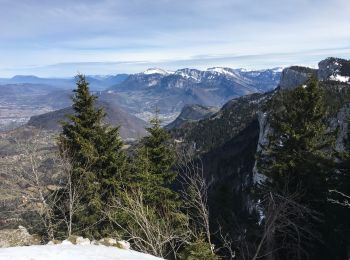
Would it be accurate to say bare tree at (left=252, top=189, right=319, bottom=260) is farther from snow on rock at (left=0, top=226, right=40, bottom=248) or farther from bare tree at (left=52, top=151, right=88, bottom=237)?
snow on rock at (left=0, top=226, right=40, bottom=248)

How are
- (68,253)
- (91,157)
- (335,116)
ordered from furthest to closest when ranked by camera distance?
(335,116), (91,157), (68,253)

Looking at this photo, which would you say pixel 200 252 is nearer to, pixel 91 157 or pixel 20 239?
pixel 91 157

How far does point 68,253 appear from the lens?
14.9m

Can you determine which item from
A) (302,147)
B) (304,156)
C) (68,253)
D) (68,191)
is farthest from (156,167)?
(68,253)

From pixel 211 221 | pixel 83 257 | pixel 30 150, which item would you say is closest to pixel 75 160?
pixel 30 150

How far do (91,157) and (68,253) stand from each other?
42.7 feet

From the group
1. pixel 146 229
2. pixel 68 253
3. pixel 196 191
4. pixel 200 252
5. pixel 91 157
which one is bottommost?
pixel 146 229

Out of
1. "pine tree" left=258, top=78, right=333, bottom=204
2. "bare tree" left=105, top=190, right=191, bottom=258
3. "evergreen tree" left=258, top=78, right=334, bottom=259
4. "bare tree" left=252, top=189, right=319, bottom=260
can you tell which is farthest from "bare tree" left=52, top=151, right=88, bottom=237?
"pine tree" left=258, top=78, right=333, bottom=204

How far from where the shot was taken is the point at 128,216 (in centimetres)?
2486

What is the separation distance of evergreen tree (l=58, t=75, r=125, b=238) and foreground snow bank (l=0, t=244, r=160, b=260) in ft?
33.9

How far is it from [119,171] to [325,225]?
13991 millimetres

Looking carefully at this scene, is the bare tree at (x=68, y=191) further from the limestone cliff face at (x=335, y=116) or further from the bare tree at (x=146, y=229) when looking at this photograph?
the limestone cliff face at (x=335, y=116)

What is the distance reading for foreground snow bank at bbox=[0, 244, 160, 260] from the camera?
547 inches

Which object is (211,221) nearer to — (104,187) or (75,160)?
(104,187)
